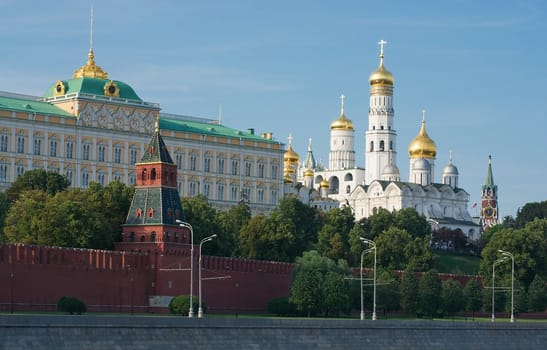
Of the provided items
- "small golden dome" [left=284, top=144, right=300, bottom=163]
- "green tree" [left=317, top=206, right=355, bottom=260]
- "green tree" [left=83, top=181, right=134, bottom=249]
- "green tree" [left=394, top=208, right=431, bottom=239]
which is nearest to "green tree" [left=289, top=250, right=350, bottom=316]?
"green tree" [left=83, top=181, right=134, bottom=249]

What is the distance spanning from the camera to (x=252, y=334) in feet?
242

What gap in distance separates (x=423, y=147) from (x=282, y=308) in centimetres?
9794

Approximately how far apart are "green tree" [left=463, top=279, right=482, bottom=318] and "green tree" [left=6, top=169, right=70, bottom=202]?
29794 mm

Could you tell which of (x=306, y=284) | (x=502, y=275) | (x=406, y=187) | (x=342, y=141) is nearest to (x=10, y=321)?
(x=306, y=284)

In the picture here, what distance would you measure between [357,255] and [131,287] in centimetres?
3799

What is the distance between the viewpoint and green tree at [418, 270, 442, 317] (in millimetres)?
104125

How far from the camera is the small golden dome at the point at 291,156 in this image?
18938 centimetres

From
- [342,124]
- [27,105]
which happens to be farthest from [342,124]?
[27,105]

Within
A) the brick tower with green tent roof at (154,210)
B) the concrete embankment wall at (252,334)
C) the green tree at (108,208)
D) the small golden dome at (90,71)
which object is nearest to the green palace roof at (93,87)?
the small golden dome at (90,71)

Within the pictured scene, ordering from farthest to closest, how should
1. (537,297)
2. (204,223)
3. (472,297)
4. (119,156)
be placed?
(119,156), (537,297), (472,297), (204,223)

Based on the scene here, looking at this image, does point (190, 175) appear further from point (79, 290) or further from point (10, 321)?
point (10, 321)

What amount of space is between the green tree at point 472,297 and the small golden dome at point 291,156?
262 feet

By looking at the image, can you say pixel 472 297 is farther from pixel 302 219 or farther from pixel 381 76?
pixel 381 76

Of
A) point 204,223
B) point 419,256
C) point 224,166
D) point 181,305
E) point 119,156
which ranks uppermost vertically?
point 224,166
